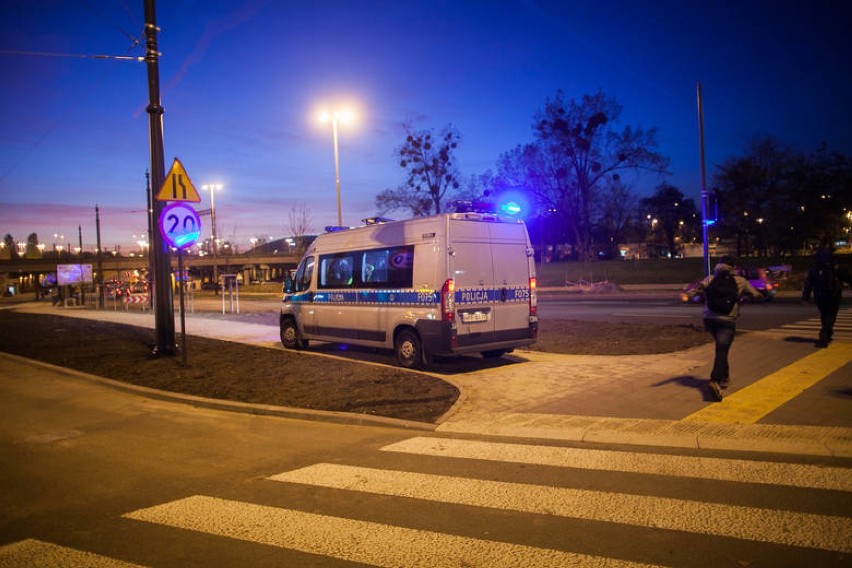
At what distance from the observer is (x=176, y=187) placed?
33.8 ft

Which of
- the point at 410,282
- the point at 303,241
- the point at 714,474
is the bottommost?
the point at 714,474

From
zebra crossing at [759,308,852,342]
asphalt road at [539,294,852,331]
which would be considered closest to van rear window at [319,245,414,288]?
zebra crossing at [759,308,852,342]

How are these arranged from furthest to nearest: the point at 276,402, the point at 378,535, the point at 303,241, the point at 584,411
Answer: the point at 303,241, the point at 276,402, the point at 584,411, the point at 378,535

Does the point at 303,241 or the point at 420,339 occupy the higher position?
the point at 303,241

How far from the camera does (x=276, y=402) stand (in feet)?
27.8

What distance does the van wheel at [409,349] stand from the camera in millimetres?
10750

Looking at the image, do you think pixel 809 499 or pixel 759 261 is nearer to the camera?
pixel 809 499

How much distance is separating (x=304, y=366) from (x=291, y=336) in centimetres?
307

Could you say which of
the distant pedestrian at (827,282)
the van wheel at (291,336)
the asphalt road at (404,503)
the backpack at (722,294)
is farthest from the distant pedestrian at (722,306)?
the van wheel at (291,336)

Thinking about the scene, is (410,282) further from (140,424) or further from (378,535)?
(378,535)

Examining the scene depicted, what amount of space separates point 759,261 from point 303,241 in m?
42.9

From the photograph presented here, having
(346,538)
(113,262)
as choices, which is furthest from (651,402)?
(113,262)

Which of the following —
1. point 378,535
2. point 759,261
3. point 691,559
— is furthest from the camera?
point 759,261

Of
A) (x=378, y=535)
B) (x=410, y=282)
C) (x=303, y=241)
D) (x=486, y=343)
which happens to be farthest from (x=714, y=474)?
(x=303, y=241)
